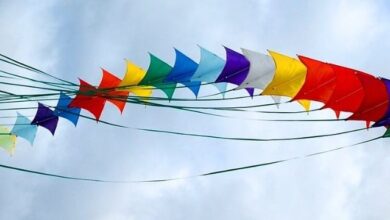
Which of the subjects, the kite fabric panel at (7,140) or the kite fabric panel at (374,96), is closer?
the kite fabric panel at (374,96)

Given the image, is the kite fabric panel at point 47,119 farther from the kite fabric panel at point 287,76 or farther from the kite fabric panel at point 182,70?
the kite fabric panel at point 287,76

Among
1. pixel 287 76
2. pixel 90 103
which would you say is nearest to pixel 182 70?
pixel 287 76

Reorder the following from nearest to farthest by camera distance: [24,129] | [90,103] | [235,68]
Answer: [235,68], [90,103], [24,129]

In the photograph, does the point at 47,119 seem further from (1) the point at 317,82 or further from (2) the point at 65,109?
(1) the point at 317,82

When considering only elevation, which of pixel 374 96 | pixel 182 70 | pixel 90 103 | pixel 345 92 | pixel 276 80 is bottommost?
pixel 374 96

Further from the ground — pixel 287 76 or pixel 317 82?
pixel 287 76

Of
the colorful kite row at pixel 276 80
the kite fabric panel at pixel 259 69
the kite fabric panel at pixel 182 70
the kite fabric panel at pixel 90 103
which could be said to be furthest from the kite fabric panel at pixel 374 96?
the kite fabric panel at pixel 90 103

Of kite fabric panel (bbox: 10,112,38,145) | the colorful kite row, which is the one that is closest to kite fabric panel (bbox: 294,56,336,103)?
the colorful kite row

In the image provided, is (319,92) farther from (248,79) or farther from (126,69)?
(126,69)

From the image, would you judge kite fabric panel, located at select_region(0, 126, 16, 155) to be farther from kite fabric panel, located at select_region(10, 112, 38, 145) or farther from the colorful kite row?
the colorful kite row

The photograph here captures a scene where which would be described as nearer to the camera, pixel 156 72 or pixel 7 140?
pixel 156 72

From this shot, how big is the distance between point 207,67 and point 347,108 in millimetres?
3245

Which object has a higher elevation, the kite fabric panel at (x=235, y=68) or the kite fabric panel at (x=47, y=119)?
the kite fabric panel at (x=235, y=68)

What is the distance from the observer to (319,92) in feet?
34.7
